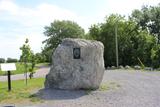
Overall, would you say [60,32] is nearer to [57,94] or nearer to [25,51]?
[25,51]

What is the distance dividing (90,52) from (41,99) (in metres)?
3.55

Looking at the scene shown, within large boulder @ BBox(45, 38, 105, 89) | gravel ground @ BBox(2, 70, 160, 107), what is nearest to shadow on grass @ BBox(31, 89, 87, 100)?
gravel ground @ BBox(2, 70, 160, 107)

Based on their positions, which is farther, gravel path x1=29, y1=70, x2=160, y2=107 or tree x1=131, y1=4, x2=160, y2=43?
tree x1=131, y1=4, x2=160, y2=43

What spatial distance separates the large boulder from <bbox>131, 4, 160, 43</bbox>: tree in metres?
47.0

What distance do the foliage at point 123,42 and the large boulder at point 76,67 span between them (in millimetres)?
28949

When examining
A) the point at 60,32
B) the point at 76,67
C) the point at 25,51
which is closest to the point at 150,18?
the point at 60,32

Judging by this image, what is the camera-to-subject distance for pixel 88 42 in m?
17.4

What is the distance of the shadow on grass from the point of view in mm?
15164

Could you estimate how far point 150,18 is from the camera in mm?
64062

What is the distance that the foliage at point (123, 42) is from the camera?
46469mm

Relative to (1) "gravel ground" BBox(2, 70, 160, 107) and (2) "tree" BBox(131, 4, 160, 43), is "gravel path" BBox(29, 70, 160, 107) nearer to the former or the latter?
(1) "gravel ground" BBox(2, 70, 160, 107)

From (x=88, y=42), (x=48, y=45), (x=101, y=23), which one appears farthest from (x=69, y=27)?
(x=88, y=42)

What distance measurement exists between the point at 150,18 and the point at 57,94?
5038 cm

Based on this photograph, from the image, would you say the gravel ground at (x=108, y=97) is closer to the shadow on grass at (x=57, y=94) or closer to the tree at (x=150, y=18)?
the shadow on grass at (x=57, y=94)
